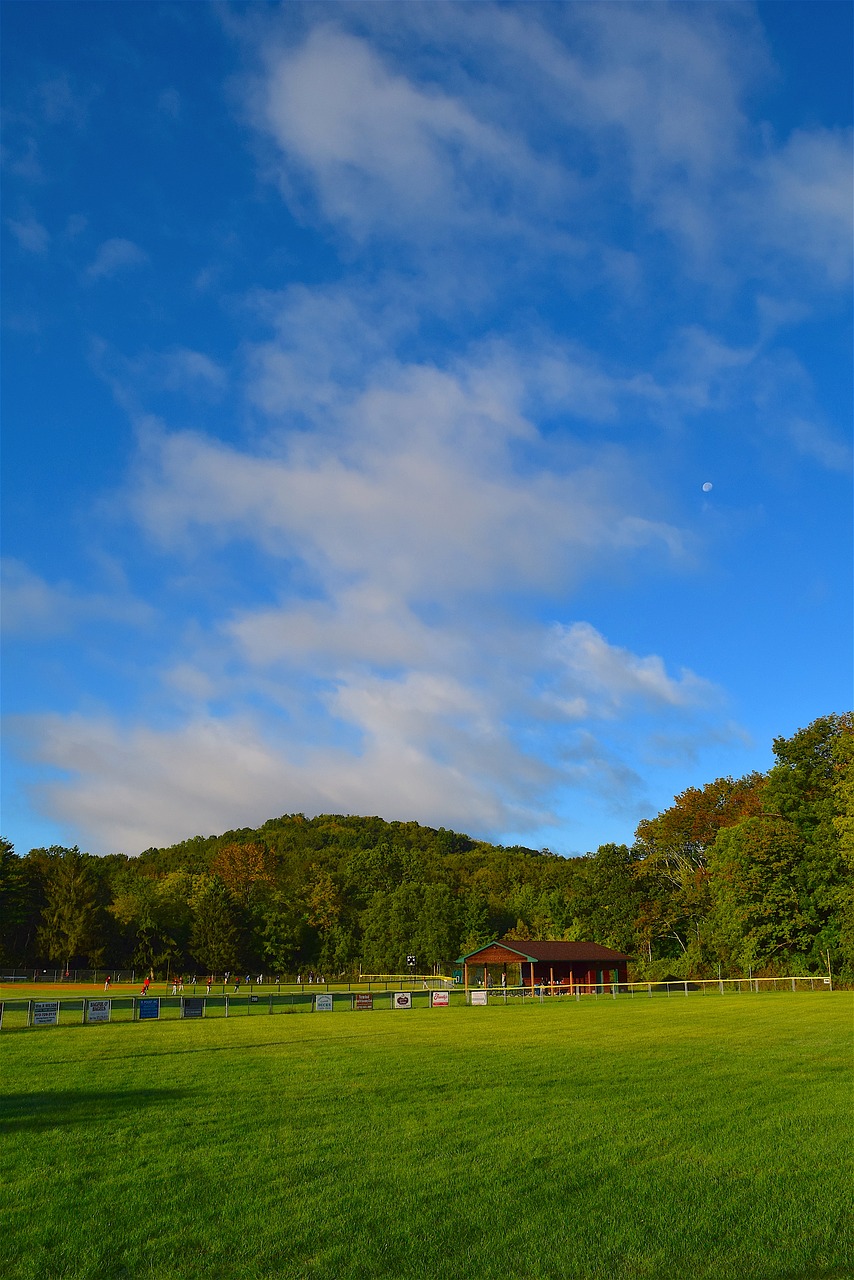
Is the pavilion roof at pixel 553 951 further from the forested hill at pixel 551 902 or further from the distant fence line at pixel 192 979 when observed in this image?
the distant fence line at pixel 192 979

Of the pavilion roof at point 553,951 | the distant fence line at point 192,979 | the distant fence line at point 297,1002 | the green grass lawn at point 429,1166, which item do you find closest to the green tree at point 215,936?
the distant fence line at point 192,979

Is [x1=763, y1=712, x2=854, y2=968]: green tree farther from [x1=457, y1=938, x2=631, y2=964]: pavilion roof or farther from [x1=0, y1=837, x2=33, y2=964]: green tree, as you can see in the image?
[x1=0, y1=837, x2=33, y2=964]: green tree

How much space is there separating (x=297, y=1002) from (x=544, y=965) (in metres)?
31.4

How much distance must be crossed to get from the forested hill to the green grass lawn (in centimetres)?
5113

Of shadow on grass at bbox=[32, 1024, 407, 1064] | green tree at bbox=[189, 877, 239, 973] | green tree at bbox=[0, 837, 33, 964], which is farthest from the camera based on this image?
green tree at bbox=[189, 877, 239, 973]

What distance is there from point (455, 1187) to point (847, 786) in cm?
6123

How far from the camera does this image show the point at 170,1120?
15.6m

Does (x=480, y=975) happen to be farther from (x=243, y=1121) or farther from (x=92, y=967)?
(x=243, y=1121)

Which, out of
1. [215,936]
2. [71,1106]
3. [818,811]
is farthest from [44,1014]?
[215,936]

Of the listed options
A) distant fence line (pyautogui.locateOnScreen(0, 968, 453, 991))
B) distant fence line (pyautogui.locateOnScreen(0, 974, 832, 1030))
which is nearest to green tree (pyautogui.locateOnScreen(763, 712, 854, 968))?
distant fence line (pyautogui.locateOnScreen(0, 974, 832, 1030))

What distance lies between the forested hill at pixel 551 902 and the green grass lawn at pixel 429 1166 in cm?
5113

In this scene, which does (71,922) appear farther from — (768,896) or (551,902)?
(768,896)

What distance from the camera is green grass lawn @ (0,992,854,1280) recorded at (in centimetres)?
900

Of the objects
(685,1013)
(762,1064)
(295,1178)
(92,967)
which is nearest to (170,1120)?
(295,1178)
